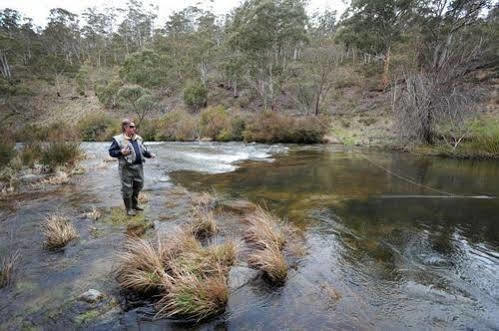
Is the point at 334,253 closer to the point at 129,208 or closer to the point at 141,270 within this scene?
the point at 141,270

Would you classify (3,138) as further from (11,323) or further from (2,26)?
(2,26)

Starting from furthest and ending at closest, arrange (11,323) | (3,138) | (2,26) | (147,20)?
(147,20) < (2,26) < (3,138) < (11,323)

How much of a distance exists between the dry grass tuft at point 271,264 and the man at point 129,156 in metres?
3.06

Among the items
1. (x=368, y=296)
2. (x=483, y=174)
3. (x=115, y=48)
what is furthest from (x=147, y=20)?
(x=368, y=296)

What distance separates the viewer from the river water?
361 cm

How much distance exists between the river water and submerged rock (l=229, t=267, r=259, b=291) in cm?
14

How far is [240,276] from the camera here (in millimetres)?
4426

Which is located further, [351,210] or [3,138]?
[3,138]

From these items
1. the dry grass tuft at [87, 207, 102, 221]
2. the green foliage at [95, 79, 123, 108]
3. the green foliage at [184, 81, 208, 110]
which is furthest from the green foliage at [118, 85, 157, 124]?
the dry grass tuft at [87, 207, 102, 221]

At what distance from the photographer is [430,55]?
17469mm

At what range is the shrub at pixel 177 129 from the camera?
28672 mm

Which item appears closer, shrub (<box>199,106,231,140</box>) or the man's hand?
the man's hand

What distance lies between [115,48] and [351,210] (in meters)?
68.1

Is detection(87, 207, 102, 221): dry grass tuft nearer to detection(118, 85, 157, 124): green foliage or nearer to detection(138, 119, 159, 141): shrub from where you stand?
detection(138, 119, 159, 141): shrub
